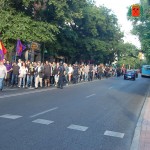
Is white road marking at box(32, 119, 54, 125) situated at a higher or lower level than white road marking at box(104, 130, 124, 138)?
higher

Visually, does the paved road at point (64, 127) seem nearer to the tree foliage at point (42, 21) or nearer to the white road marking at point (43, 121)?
the white road marking at point (43, 121)

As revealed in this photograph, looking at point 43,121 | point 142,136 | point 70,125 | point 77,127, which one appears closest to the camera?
point 142,136

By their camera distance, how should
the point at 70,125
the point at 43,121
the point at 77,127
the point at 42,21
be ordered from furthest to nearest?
the point at 42,21 → the point at 43,121 → the point at 70,125 → the point at 77,127

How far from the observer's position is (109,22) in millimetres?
65250

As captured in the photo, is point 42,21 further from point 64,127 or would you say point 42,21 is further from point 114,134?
point 114,134

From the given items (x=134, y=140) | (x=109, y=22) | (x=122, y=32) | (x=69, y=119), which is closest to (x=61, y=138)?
(x=134, y=140)

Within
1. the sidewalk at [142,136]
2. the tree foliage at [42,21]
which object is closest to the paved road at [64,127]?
the sidewalk at [142,136]

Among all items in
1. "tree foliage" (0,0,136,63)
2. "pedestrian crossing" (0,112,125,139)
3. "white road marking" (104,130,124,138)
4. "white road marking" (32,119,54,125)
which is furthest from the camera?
"tree foliage" (0,0,136,63)

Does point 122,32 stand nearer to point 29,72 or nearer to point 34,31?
point 34,31

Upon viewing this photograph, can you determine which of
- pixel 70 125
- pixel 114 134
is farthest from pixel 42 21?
pixel 114 134

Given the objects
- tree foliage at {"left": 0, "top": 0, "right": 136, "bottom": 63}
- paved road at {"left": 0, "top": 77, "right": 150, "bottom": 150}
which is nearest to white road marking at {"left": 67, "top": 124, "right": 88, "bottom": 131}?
paved road at {"left": 0, "top": 77, "right": 150, "bottom": 150}

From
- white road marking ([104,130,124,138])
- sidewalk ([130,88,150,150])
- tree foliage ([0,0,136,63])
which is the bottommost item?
white road marking ([104,130,124,138])

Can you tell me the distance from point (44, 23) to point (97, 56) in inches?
1124

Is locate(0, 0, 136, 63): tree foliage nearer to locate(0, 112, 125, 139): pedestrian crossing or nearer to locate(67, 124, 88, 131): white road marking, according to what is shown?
locate(0, 112, 125, 139): pedestrian crossing
